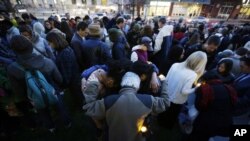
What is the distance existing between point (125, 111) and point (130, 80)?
315 mm

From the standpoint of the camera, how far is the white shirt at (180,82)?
101 inches

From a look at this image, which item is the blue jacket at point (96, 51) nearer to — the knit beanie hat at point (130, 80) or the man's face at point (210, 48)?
the knit beanie hat at point (130, 80)

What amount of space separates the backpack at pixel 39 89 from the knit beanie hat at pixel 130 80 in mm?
1450

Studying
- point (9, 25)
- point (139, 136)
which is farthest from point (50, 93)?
point (9, 25)

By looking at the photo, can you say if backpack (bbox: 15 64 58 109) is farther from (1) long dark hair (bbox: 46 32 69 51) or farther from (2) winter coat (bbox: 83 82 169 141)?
(2) winter coat (bbox: 83 82 169 141)

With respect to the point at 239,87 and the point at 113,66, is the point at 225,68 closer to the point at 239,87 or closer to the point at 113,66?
the point at 239,87

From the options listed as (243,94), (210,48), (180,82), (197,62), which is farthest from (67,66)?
(210,48)

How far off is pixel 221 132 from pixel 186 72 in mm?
988

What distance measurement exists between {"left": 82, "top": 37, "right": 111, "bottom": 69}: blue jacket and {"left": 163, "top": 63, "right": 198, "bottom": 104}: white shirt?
4.01 feet

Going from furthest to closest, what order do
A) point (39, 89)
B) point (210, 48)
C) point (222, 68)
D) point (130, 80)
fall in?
point (210, 48) → point (222, 68) → point (39, 89) → point (130, 80)

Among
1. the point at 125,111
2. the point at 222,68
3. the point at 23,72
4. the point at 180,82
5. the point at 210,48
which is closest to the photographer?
the point at 125,111

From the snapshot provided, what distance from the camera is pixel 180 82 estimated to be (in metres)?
2.64

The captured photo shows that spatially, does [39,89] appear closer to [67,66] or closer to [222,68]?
[67,66]

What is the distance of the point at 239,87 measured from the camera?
103 inches
